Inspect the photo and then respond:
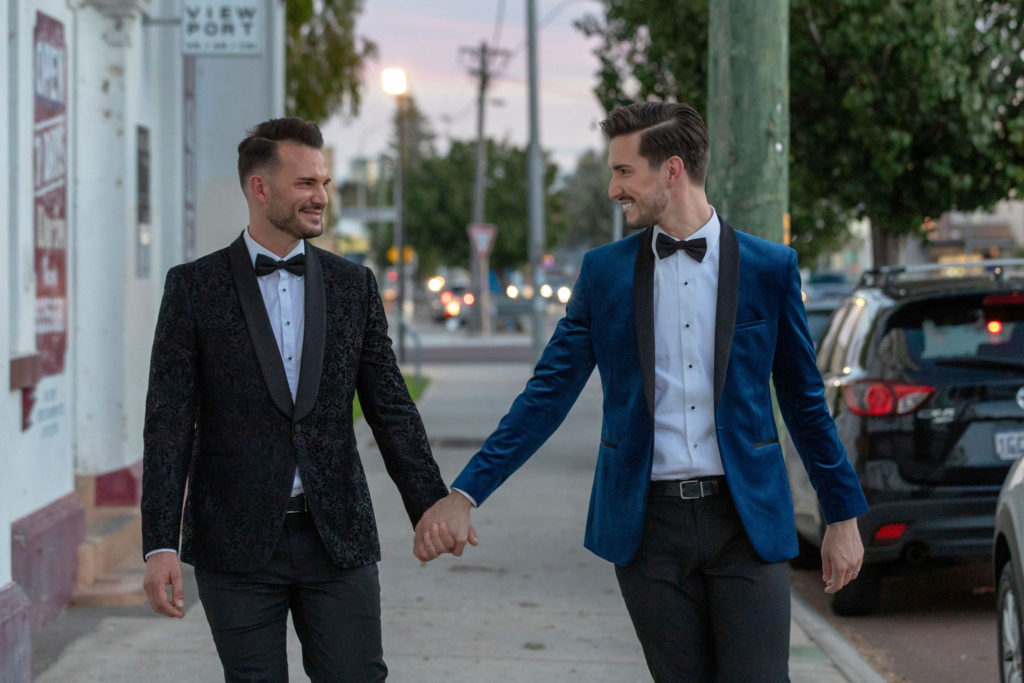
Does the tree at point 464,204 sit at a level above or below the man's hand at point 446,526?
above

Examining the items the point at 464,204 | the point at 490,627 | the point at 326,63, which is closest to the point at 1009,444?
the point at 490,627

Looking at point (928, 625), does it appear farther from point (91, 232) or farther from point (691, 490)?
point (91, 232)

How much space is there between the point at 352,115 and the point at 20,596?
10995 mm

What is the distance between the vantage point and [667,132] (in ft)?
11.6

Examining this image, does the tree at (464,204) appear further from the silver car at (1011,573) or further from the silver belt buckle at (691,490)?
the silver belt buckle at (691,490)

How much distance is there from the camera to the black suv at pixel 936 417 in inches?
263

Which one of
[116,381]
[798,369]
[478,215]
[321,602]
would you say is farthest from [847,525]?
[478,215]

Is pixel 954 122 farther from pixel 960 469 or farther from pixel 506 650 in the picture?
pixel 506 650

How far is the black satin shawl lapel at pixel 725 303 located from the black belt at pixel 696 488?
18cm

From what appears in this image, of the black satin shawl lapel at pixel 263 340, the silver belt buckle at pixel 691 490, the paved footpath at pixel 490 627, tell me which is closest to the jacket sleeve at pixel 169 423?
the black satin shawl lapel at pixel 263 340

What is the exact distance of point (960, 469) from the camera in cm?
669

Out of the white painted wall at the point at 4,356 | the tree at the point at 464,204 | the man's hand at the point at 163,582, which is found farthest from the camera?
the tree at the point at 464,204

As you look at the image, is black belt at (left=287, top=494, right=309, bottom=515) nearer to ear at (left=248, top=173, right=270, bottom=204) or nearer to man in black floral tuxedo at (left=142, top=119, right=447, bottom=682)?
man in black floral tuxedo at (left=142, top=119, right=447, bottom=682)

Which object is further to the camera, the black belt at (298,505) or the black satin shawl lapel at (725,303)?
the black belt at (298,505)
